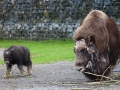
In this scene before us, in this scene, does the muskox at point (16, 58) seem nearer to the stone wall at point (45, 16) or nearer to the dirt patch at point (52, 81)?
the dirt patch at point (52, 81)

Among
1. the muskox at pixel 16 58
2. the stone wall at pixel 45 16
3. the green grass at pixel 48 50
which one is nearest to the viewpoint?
the muskox at pixel 16 58

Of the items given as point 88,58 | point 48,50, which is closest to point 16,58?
point 88,58

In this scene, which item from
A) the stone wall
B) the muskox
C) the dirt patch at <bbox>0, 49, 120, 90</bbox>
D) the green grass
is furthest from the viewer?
the stone wall

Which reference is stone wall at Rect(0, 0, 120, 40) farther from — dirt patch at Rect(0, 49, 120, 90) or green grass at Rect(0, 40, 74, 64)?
dirt patch at Rect(0, 49, 120, 90)

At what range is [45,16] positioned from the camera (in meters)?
22.3

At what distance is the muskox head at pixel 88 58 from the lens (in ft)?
30.9

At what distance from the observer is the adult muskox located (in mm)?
9461

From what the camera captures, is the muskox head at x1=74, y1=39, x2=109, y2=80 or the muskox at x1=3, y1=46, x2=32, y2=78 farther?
the muskox at x1=3, y1=46, x2=32, y2=78

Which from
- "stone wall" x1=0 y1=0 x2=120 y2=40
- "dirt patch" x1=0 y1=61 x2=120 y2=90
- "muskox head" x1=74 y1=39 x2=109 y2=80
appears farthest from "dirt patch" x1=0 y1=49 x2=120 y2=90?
"stone wall" x1=0 y1=0 x2=120 y2=40

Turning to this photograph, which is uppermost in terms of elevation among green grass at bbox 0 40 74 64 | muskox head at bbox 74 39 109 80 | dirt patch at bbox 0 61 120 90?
muskox head at bbox 74 39 109 80

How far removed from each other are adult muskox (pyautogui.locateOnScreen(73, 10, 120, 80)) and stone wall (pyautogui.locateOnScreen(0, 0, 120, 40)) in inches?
426

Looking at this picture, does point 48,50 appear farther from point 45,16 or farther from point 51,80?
point 51,80

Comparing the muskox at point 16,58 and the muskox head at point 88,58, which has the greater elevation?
the muskox head at point 88,58

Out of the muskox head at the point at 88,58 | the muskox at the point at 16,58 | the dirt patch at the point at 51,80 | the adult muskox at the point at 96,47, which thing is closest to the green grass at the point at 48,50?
the dirt patch at the point at 51,80
